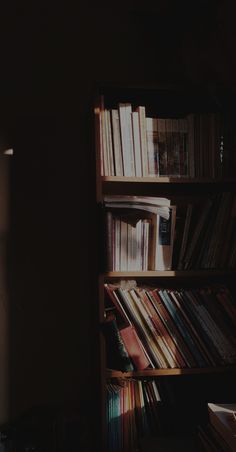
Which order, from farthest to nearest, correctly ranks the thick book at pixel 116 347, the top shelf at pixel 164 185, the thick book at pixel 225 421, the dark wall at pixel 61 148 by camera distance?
the dark wall at pixel 61 148
the top shelf at pixel 164 185
the thick book at pixel 116 347
the thick book at pixel 225 421

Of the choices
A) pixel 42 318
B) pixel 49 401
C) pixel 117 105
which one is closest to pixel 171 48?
pixel 117 105

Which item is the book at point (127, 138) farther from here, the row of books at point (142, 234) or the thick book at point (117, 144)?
the row of books at point (142, 234)

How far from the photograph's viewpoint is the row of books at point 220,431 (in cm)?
119

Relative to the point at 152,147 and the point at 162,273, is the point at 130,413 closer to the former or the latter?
the point at 162,273

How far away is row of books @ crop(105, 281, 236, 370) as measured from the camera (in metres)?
1.45

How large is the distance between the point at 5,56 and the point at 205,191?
1.02m

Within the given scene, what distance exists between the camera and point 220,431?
125cm

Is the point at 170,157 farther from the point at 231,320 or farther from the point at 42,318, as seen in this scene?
the point at 42,318

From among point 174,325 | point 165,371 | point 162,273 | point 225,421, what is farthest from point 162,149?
A: point 225,421

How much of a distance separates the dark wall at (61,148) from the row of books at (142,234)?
0.19m

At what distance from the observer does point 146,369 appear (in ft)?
4.67

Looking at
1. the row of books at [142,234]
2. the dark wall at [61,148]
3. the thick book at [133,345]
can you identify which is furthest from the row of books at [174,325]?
the dark wall at [61,148]

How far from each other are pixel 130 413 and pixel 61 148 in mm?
1073

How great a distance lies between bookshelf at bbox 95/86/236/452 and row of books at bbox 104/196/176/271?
1 cm
